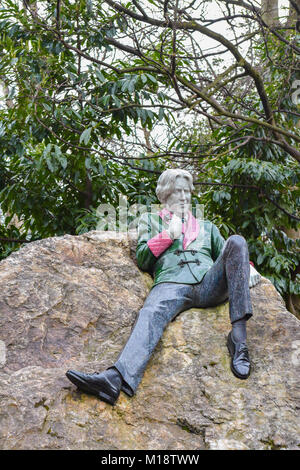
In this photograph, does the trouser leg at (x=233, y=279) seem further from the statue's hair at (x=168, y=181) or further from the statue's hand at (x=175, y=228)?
the statue's hair at (x=168, y=181)

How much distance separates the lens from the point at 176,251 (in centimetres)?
369

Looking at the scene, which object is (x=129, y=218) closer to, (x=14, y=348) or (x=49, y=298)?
(x=49, y=298)

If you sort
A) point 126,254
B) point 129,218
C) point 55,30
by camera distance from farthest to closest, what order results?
point 129,218 → point 55,30 → point 126,254

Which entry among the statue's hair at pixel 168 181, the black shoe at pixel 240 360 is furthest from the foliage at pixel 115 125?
the black shoe at pixel 240 360

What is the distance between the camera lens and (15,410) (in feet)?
9.02

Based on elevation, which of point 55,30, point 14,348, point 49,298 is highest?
point 55,30

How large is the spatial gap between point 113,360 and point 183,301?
1.94ft

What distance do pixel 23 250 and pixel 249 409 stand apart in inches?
73.0

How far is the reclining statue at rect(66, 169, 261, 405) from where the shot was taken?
2992mm

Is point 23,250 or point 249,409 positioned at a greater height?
point 23,250

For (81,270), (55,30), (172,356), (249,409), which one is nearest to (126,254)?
(81,270)

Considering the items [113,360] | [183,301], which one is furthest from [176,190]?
[113,360]

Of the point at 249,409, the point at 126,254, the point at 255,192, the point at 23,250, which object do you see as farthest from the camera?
the point at 255,192

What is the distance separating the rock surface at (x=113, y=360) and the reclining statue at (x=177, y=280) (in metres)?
0.10
